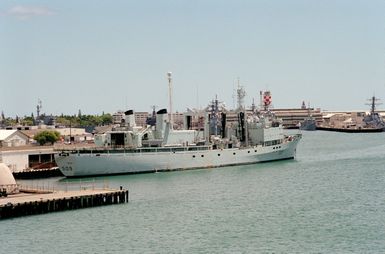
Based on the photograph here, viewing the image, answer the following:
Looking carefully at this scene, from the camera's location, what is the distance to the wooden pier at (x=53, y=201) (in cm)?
3578

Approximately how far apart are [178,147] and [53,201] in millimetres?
25599

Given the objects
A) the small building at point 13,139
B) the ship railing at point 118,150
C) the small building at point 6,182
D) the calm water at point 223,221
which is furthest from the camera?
the small building at point 13,139

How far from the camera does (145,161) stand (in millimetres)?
60344

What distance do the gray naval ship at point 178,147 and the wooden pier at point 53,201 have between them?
16.9m

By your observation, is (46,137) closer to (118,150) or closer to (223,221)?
(118,150)

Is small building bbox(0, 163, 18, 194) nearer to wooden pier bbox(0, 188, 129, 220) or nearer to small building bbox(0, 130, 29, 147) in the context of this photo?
wooden pier bbox(0, 188, 129, 220)

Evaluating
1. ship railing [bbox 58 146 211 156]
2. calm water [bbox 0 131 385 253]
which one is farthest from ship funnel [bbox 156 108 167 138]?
calm water [bbox 0 131 385 253]

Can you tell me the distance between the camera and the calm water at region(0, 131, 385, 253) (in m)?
29.2

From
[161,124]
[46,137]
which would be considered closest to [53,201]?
[161,124]

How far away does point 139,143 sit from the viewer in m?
61.8

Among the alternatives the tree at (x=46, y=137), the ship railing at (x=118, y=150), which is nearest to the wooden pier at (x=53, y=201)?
the ship railing at (x=118, y=150)

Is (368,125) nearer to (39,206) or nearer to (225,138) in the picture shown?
(225,138)

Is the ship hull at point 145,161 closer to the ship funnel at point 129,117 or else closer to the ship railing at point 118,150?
the ship railing at point 118,150

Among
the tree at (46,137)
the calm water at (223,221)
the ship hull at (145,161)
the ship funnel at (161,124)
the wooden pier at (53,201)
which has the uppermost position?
the ship funnel at (161,124)
